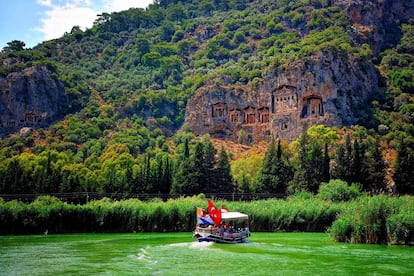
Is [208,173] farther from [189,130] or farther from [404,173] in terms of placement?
[189,130]

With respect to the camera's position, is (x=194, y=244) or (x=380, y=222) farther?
(x=194, y=244)

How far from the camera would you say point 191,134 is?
131500 millimetres

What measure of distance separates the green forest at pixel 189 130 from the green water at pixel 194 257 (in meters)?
33.2

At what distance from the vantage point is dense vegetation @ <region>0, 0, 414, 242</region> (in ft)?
276

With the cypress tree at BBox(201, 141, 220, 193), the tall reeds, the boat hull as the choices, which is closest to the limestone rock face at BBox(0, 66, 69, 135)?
the cypress tree at BBox(201, 141, 220, 193)

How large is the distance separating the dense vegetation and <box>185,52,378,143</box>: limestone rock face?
3221 mm

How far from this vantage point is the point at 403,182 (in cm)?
8206

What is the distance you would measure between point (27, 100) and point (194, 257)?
104m

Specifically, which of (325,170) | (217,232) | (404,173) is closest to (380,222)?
(217,232)

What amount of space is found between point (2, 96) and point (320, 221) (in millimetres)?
96858

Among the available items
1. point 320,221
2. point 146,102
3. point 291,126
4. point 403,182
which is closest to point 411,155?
point 403,182

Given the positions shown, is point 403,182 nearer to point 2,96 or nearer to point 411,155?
point 411,155

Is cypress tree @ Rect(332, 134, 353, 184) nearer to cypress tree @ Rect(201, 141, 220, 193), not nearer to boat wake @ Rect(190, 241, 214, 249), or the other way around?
cypress tree @ Rect(201, 141, 220, 193)

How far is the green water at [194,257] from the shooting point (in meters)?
35.6
